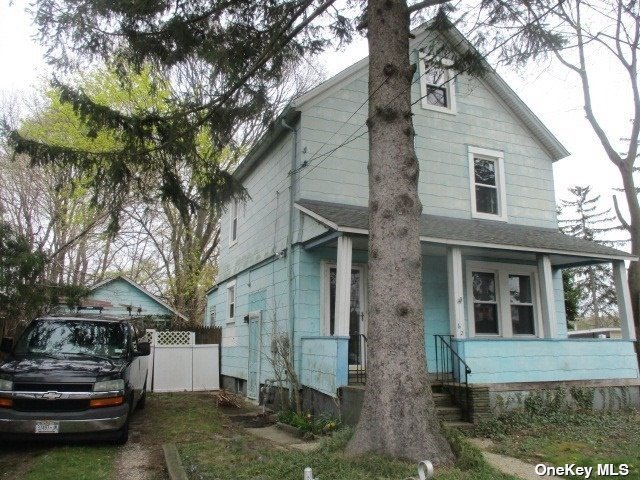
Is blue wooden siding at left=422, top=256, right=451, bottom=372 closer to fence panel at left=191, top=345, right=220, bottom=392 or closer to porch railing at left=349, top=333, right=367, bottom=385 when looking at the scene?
porch railing at left=349, top=333, right=367, bottom=385

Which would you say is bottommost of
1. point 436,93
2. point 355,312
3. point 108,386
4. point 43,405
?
point 43,405

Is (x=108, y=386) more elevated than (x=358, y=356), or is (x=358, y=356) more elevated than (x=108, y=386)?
(x=358, y=356)

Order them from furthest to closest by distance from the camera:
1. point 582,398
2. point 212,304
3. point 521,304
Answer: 1. point 212,304
2. point 521,304
3. point 582,398

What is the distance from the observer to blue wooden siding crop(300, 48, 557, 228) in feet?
36.3

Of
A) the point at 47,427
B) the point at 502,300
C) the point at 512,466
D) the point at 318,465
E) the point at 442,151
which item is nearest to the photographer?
the point at 318,465

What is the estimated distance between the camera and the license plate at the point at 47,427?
664 cm

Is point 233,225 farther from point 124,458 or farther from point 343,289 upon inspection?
point 124,458

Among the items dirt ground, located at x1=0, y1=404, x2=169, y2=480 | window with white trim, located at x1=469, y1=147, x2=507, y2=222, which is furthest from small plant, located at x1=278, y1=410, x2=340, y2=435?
window with white trim, located at x1=469, y1=147, x2=507, y2=222

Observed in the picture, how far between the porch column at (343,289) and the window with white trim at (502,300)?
3.85 metres

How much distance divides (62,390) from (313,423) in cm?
373

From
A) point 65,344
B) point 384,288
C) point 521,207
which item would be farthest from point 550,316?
point 65,344

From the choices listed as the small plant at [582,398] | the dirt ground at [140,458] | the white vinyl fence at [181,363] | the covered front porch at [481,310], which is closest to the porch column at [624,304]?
the covered front porch at [481,310]

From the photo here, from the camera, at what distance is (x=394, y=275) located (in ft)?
18.5

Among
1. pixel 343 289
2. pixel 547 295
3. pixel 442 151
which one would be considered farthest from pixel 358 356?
pixel 442 151
